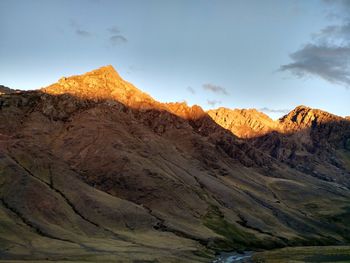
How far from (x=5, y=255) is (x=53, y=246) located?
1101 inches

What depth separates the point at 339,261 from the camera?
19988 centimetres

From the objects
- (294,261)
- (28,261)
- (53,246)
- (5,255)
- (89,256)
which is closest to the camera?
(28,261)

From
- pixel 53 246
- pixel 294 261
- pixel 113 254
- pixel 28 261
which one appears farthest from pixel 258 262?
pixel 28 261

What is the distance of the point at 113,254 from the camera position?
581 ft

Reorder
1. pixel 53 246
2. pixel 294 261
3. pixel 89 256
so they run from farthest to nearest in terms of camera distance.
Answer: pixel 294 261
pixel 53 246
pixel 89 256

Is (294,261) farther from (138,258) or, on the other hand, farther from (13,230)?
(13,230)

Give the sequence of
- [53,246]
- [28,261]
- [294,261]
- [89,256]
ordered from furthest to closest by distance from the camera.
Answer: [294,261]
[53,246]
[89,256]
[28,261]

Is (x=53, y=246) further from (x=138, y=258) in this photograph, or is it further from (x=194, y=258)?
(x=194, y=258)

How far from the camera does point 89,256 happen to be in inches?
6658

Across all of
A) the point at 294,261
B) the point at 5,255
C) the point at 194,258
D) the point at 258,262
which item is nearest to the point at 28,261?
the point at 5,255

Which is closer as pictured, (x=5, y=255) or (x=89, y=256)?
(x=5, y=255)

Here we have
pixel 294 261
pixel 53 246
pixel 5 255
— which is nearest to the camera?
pixel 5 255

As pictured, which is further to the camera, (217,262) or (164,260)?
(217,262)

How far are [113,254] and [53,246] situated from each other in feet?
85.8
